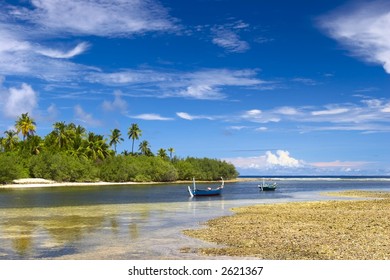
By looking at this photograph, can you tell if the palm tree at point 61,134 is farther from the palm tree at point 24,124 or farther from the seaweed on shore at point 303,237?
the seaweed on shore at point 303,237

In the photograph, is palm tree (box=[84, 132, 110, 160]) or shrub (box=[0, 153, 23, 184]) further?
palm tree (box=[84, 132, 110, 160])

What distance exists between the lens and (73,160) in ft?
432

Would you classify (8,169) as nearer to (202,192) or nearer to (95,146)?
(95,146)

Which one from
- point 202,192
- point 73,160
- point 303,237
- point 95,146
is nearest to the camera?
point 303,237

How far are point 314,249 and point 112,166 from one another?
443 feet

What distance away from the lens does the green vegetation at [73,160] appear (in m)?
125

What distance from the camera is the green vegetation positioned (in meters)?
125

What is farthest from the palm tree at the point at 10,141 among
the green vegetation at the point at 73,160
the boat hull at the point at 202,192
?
the boat hull at the point at 202,192

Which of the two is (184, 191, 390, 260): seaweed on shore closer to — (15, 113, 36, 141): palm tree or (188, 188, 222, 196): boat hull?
(188, 188, 222, 196): boat hull

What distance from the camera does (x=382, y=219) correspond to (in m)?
30.5

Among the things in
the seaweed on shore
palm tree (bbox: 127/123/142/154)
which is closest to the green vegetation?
palm tree (bbox: 127/123/142/154)

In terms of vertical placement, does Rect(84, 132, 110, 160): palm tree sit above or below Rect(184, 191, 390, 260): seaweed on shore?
above

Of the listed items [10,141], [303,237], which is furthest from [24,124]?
[303,237]
